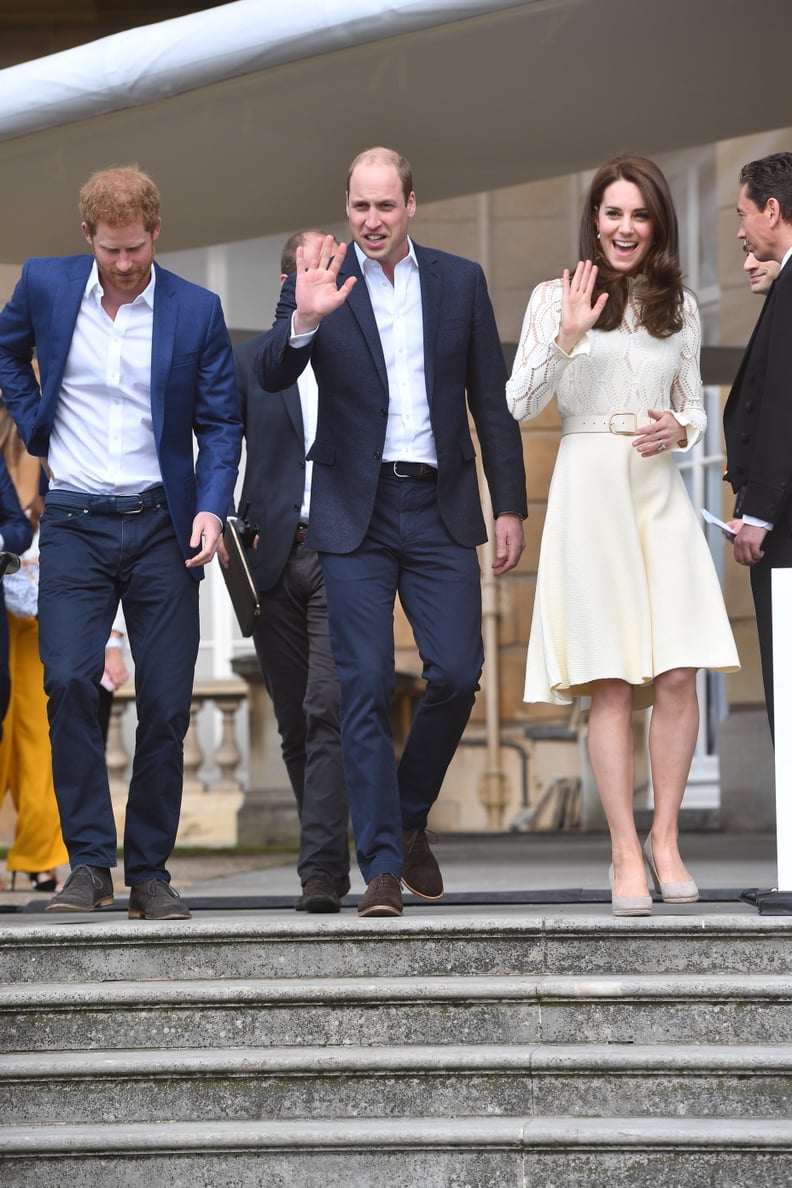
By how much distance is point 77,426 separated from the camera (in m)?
4.63

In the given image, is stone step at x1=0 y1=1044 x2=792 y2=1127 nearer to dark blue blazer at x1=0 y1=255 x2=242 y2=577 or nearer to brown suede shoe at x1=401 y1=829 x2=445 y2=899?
brown suede shoe at x1=401 y1=829 x2=445 y2=899

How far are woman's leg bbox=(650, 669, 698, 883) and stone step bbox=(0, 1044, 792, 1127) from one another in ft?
2.46

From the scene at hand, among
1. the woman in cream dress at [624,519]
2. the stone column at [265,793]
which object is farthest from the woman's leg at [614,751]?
the stone column at [265,793]

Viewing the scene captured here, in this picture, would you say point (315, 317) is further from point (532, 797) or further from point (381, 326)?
point (532, 797)

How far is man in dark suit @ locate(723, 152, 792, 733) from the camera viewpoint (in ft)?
14.6

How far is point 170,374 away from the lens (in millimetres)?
4629

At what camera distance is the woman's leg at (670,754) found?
4.44m

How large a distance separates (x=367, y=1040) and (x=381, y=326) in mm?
1790

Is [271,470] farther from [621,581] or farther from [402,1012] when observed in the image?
[402,1012]

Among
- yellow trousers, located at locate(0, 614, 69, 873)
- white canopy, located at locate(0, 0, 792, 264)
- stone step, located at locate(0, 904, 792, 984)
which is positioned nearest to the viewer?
stone step, located at locate(0, 904, 792, 984)

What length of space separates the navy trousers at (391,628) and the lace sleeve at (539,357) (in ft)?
1.18

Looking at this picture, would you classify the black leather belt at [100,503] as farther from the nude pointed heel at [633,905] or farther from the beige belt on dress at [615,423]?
the nude pointed heel at [633,905]

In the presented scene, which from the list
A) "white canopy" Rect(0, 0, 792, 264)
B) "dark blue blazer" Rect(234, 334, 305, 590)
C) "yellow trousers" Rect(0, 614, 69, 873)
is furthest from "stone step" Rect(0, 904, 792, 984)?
"white canopy" Rect(0, 0, 792, 264)

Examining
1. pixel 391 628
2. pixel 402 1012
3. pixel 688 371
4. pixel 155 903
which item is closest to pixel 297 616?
pixel 391 628
